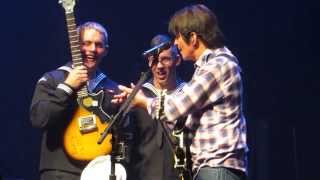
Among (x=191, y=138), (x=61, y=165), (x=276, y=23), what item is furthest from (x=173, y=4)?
(x=191, y=138)

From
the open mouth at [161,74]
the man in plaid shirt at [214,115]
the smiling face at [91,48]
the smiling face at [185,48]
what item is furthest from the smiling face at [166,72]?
the man in plaid shirt at [214,115]

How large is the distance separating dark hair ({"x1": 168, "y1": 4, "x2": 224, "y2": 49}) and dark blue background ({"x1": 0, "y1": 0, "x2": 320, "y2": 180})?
258cm

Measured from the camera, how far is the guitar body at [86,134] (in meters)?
3.36

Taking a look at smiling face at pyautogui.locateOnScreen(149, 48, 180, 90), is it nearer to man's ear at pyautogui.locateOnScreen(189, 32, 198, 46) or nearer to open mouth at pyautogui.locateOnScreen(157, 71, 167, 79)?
open mouth at pyautogui.locateOnScreen(157, 71, 167, 79)

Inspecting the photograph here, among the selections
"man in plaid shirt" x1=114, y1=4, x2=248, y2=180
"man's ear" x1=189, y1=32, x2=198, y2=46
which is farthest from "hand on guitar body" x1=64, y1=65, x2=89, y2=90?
"man's ear" x1=189, y1=32, x2=198, y2=46

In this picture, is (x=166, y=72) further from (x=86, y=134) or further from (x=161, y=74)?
(x=86, y=134)

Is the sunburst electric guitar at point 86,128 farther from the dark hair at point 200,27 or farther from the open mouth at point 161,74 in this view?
the dark hair at point 200,27

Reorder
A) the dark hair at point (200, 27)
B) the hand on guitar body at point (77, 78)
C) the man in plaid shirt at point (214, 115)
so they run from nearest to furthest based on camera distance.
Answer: the man in plaid shirt at point (214, 115)
the dark hair at point (200, 27)
the hand on guitar body at point (77, 78)

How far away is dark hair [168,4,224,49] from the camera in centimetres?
291

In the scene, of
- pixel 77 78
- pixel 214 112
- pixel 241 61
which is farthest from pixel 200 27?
pixel 241 61

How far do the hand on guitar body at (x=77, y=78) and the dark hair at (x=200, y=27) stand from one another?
68 cm

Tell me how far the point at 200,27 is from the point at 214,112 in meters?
0.46

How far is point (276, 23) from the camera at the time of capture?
18.2 ft

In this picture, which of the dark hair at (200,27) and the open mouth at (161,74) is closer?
the dark hair at (200,27)
